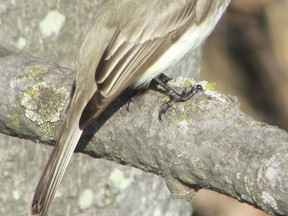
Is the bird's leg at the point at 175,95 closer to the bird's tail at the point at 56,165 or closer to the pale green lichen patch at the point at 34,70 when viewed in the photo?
the bird's tail at the point at 56,165

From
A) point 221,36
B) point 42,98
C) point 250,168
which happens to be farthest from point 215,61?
point 250,168

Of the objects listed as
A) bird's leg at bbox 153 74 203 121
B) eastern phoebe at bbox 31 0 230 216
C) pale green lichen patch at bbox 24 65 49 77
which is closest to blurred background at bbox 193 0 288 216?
eastern phoebe at bbox 31 0 230 216

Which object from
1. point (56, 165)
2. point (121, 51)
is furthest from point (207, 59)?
point (56, 165)

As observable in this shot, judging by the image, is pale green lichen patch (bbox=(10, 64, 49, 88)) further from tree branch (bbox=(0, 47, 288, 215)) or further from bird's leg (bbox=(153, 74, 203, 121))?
bird's leg (bbox=(153, 74, 203, 121))

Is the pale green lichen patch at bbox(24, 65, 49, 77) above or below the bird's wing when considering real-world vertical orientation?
below

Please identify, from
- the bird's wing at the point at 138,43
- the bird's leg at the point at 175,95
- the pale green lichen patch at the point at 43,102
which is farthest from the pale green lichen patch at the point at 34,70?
the bird's leg at the point at 175,95

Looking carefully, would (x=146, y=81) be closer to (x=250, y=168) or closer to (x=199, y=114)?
(x=199, y=114)

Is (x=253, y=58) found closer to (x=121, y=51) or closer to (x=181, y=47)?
(x=181, y=47)
